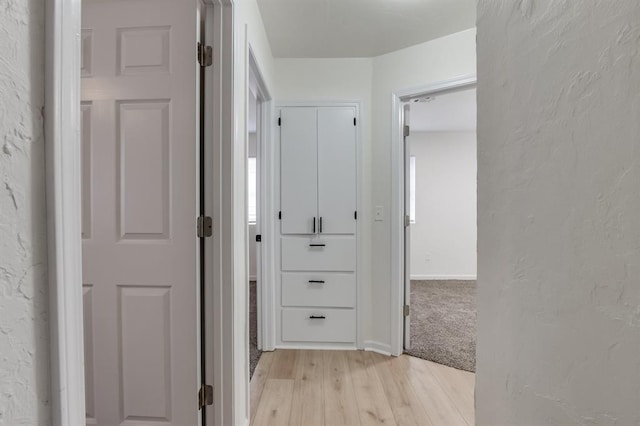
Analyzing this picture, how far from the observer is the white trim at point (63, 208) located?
0.44 meters

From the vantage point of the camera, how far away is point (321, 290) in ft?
8.58

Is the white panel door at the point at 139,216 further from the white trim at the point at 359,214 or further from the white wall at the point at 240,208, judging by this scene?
the white trim at the point at 359,214

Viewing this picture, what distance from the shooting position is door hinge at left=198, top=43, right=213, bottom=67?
135 centimetres

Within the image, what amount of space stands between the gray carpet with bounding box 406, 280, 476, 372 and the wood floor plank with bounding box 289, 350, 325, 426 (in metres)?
0.78

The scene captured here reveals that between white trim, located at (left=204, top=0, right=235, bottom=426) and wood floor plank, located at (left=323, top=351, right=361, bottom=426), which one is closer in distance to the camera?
white trim, located at (left=204, top=0, right=235, bottom=426)

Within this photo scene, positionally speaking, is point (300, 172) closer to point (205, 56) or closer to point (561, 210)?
point (205, 56)

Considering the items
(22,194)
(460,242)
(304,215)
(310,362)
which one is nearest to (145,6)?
(22,194)

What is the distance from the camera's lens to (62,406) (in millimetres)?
446

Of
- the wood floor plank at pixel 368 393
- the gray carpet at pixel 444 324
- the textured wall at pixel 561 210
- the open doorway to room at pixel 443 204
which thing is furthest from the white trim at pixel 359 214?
the open doorway to room at pixel 443 204

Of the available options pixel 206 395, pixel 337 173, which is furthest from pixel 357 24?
pixel 206 395

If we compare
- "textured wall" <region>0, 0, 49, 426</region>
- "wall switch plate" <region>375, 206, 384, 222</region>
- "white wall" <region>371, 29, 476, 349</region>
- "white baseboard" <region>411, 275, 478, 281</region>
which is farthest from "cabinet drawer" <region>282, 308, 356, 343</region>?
"white baseboard" <region>411, 275, 478, 281</region>

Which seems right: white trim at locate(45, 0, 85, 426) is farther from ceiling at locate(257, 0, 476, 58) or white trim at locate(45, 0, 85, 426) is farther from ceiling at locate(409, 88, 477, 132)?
ceiling at locate(409, 88, 477, 132)

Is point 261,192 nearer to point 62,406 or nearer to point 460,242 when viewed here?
point 62,406

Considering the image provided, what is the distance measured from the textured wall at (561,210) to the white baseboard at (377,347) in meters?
1.82
